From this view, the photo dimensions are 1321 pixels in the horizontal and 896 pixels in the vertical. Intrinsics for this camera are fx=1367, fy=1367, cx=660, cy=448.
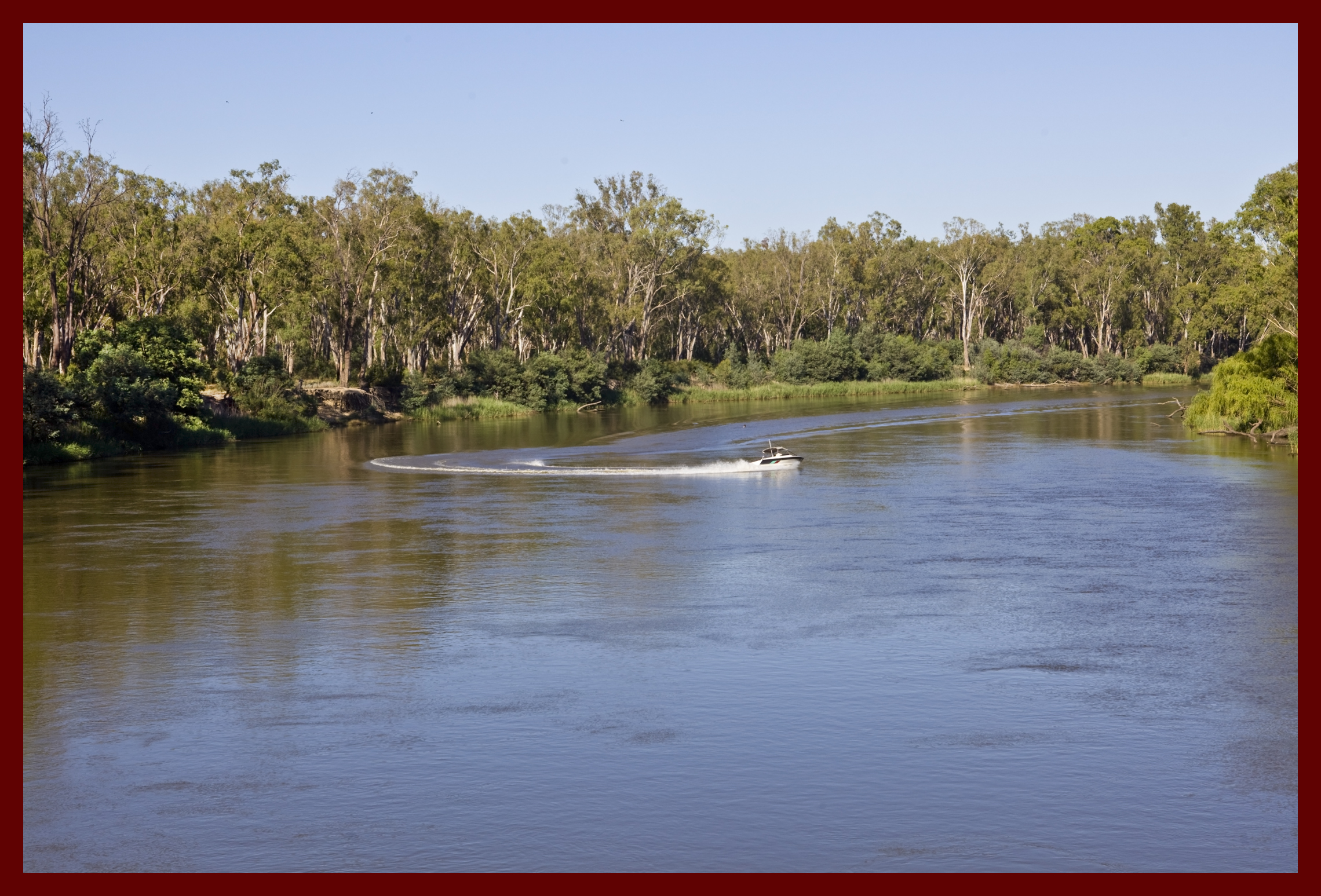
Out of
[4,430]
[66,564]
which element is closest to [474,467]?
[4,430]

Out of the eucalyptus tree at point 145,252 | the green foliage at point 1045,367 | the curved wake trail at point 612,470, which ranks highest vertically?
the eucalyptus tree at point 145,252

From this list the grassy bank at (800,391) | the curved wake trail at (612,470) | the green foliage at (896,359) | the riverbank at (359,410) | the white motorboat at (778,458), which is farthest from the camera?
the green foliage at (896,359)

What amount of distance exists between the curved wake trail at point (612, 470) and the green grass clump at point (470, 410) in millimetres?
34143

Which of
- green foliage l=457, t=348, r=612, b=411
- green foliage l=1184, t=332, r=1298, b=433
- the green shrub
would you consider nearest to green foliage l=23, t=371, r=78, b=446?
green foliage l=457, t=348, r=612, b=411

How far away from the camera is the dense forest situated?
206 feet

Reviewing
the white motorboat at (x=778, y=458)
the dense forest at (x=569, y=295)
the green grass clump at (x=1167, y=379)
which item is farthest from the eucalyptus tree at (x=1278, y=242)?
the green grass clump at (x=1167, y=379)

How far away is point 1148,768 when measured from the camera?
1344 centimetres

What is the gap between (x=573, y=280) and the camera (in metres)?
109

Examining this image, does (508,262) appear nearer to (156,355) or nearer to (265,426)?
(265,426)

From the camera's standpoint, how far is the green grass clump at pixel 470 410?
279ft

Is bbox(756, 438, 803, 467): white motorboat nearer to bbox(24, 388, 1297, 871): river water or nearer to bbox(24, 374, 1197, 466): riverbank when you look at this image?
bbox(24, 388, 1297, 871): river water

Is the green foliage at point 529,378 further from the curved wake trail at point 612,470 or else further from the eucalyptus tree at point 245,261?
the curved wake trail at point 612,470

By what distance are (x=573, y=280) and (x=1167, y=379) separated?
63313 mm

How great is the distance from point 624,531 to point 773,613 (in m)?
10.4
